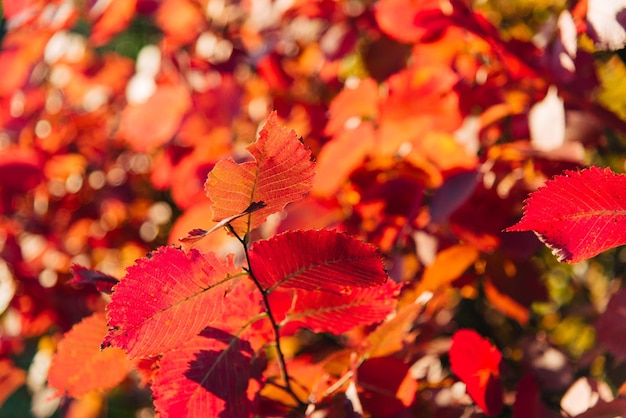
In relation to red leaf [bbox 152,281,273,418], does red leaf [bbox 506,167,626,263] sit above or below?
above

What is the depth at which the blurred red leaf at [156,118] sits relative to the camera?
1.28 meters

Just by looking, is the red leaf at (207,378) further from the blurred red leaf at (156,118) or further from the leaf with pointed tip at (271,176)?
the blurred red leaf at (156,118)

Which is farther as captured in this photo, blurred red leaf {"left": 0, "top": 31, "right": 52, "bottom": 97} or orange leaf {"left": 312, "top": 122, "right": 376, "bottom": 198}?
blurred red leaf {"left": 0, "top": 31, "right": 52, "bottom": 97}

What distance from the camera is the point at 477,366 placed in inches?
24.4

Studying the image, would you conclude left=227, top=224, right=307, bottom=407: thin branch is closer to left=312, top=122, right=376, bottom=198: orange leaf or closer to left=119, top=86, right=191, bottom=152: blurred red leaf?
left=312, top=122, right=376, bottom=198: orange leaf

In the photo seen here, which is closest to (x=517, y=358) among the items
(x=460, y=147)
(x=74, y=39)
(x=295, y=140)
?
(x=460, y=147)

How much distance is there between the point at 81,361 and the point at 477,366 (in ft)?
1.22

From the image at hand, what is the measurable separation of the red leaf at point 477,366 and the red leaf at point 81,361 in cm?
31

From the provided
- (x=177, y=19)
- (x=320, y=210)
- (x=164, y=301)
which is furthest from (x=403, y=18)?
(x=177, y=19)

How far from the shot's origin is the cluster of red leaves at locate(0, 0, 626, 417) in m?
0.45

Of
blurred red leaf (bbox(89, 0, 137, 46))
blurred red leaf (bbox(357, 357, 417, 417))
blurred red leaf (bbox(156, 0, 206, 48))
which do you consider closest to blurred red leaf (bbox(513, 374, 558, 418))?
blurred red leaf (bbox(357, 357, 417, 417))

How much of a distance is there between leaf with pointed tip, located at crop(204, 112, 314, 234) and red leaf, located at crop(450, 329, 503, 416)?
26 cm

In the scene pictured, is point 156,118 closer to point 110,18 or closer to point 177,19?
point 110,18

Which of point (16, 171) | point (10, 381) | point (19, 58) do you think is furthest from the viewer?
point (19, 58)
